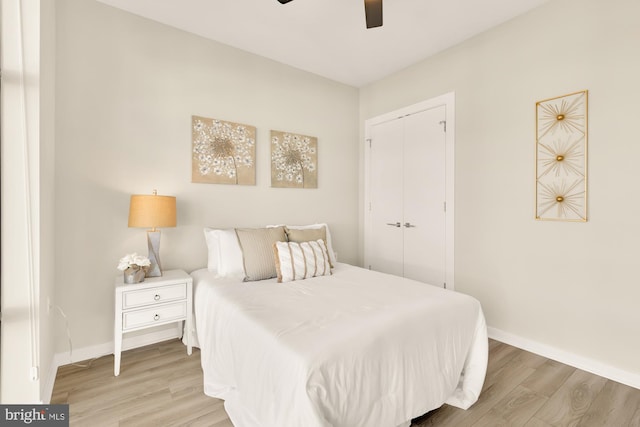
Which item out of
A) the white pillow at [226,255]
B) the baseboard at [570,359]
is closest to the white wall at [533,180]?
the baseboard at [570,359]

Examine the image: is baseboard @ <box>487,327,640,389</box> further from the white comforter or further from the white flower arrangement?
the white flower arrangement

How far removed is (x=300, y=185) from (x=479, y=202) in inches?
73.9

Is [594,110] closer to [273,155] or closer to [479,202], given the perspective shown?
[479,202]

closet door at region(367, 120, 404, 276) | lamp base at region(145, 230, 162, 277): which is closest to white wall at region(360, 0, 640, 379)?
closet door at region(367, 120, 404, 276)

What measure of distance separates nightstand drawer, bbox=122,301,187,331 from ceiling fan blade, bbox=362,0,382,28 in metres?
2.46

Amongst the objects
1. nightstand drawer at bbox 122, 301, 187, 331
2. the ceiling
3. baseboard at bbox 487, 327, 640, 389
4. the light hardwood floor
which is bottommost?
the light hardwood floor

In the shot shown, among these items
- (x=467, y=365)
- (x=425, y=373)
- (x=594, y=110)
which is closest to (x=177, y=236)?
(x=425, y=373)

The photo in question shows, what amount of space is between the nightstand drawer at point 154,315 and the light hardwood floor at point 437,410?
0.35m

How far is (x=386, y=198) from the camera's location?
3.72 meters

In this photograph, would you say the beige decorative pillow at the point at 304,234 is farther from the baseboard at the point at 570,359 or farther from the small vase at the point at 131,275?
the baseboard at the point at 570,359

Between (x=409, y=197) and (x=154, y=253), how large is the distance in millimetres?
2629

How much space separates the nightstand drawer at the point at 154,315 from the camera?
2.13m

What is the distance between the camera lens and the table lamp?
7.30ft

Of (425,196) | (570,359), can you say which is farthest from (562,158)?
(570,359)
